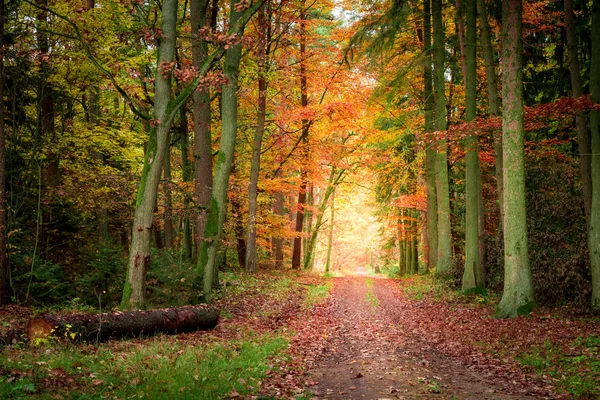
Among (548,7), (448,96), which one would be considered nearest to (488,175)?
(448,96)

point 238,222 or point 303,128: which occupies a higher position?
point 303,128

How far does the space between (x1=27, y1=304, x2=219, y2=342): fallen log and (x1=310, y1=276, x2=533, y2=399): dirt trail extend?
9.43 ft

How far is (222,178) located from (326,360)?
21.1 ft

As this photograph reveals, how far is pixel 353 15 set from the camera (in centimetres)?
2253

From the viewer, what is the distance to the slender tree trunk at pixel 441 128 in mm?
19031

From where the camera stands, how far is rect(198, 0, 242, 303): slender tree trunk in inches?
514

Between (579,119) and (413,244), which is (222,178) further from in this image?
(413,244)

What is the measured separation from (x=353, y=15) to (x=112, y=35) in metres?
12.3

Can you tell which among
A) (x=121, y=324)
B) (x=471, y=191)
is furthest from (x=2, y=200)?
(x=471, y=191)

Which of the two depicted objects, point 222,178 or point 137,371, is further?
point 222,178

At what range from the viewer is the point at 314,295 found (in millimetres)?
18172

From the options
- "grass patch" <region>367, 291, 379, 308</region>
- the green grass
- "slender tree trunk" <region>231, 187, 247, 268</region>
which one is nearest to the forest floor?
the green grass

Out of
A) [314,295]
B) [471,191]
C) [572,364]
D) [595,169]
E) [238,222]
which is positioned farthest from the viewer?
[238,222]

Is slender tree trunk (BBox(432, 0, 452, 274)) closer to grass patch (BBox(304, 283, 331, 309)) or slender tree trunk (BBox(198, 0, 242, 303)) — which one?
grass patch (BBox(304, 283, 331, 309))
